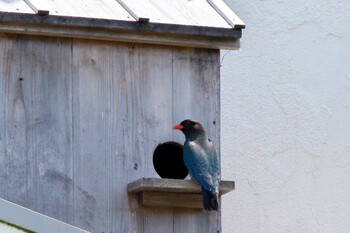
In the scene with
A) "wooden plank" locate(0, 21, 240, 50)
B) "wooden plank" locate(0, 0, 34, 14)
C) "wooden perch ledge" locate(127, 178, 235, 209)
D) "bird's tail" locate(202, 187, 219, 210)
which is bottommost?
"bird's tail" locate(202, 187, 219, 210)

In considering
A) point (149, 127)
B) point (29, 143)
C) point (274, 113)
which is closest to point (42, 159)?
point (29, 143)

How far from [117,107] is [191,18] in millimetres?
478

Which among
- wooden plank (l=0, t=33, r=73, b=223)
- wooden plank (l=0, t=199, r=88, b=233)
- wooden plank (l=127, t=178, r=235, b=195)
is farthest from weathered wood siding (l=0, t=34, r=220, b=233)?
wooden plank (l=0, t=199, r=88, b=233)

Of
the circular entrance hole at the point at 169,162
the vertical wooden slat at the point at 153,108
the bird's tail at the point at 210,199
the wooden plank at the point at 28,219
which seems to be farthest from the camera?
the circular entrance hole at the point at 169,162

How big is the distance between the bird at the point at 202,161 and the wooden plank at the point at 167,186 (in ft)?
0.12

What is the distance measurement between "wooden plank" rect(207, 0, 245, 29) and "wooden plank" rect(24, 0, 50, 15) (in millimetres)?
776

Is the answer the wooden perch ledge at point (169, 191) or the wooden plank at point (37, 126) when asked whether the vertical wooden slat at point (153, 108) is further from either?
the wooden plank at point (37, 126)

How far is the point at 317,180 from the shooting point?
8.20 metres

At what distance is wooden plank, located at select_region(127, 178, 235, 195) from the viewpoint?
21.2 ft

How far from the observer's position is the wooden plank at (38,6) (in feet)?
21.2

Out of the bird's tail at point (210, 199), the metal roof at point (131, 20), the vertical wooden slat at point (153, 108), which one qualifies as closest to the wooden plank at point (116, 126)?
the vertical wooden slat at point (153, 108)

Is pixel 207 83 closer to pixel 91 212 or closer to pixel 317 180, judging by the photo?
pixel 91 212

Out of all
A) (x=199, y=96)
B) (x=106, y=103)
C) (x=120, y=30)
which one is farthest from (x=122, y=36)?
(x=199, y=96)

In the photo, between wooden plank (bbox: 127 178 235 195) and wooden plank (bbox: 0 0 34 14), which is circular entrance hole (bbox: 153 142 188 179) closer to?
wooden plank (bbox: 127 178 235 195)
